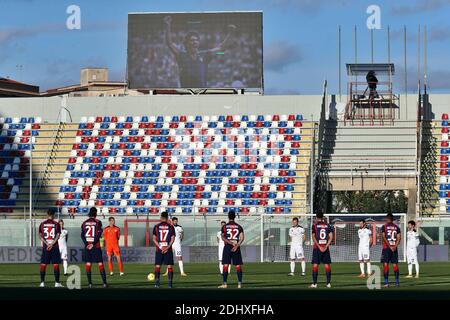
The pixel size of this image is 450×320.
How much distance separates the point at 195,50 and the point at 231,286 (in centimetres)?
3664

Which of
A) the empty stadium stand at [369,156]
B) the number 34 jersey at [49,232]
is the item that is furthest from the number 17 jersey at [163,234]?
the empty stadium stand at [369,156]

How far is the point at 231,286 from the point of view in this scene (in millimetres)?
33500

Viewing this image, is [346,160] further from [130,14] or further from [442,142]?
[130,14]

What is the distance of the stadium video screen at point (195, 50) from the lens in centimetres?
6825

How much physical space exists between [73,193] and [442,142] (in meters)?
19.8

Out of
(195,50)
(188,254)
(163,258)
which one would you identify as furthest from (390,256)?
(195,50)

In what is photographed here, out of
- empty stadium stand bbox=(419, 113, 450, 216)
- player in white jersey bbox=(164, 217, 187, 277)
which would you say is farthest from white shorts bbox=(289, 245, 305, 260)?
empty stadium stand bbox=(419, 113, 450, 216)

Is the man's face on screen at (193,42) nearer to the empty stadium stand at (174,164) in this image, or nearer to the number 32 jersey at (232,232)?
the empty stadium stand at (174,164)

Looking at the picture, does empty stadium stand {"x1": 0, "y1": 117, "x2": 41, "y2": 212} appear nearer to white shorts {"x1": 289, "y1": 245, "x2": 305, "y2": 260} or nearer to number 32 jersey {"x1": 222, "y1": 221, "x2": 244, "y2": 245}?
white shorts {"x1": 289, "y1": 245, "x2": 305, "y2": 260}

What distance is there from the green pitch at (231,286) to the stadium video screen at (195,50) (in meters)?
22.5

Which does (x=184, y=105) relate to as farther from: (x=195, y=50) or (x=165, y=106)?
(x=195, y=50)

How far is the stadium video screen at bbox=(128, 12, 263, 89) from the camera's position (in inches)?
2687

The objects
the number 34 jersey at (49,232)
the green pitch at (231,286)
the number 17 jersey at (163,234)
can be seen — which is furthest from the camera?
the number 34 jersey at (49,232)

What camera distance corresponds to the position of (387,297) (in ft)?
89.1
